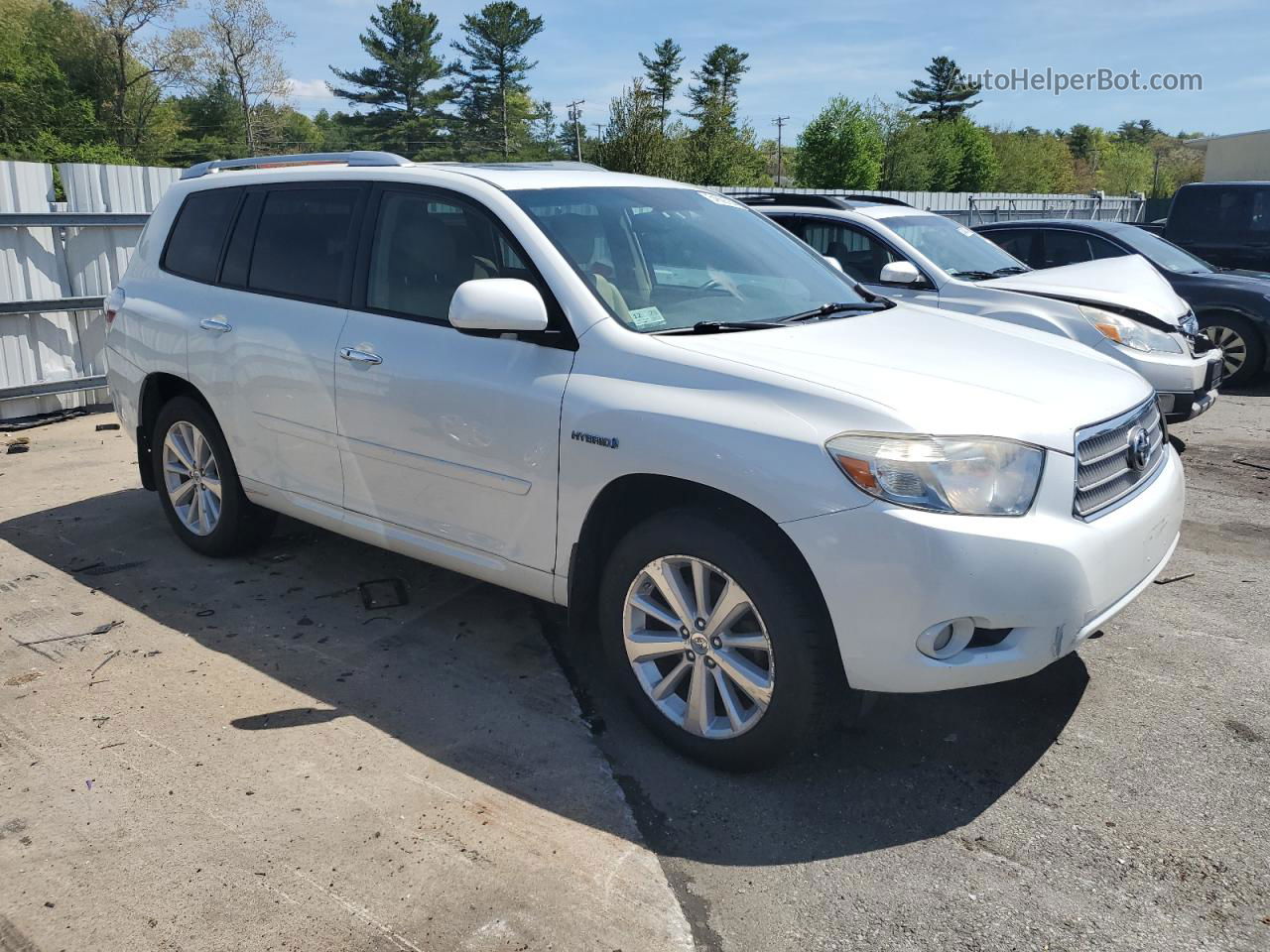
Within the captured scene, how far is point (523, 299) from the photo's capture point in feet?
11.2

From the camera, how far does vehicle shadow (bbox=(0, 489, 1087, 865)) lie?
3068mm

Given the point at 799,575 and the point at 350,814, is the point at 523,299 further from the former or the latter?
the point at 350,814

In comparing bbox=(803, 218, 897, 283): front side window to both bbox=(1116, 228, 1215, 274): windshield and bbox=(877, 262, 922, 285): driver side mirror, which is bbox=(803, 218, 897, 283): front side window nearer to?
bbox=(877, 262, 922, 285): driver side mirror

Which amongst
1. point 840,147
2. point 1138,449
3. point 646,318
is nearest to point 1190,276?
point 1138,449

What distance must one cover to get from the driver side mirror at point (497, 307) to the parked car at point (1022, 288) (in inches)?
143

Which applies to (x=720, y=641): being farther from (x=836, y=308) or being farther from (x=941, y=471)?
(x=836, y=308)

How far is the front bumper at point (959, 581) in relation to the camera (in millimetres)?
2756

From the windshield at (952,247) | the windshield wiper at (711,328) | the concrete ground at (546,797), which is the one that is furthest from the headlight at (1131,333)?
the windshield wiper at (711,328)

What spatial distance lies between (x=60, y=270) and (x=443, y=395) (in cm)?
667

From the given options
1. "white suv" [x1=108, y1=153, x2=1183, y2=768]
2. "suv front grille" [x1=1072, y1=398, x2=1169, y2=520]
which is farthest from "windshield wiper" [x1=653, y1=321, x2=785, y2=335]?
"suv front grille" [x1=1072, y1=398, x2=1169, y2=520]

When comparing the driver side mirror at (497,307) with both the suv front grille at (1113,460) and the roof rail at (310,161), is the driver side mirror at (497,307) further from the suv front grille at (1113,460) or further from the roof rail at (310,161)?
the suv front grille at (1113,460)

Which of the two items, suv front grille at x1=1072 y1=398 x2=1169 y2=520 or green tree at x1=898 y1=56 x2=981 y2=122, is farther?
green tree at x1=898 y1=56 x2=981 y2=122

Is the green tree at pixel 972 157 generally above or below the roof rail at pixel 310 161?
above

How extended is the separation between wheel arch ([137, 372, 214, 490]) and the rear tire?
55 mm
